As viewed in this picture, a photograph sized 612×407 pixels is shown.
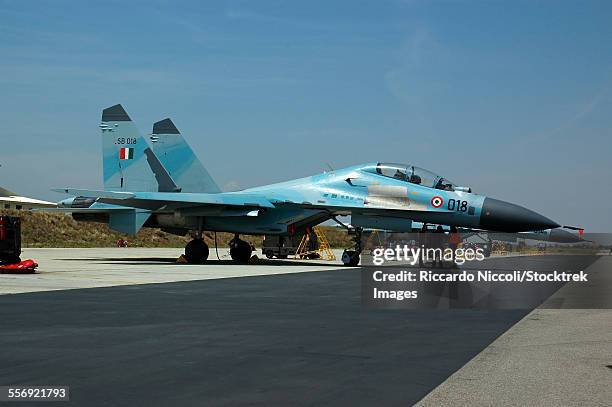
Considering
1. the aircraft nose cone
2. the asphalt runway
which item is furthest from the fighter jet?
the asphalt runway

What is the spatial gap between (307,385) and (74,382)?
1757mm

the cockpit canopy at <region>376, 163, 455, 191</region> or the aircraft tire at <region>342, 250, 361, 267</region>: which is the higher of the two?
the cockpit canopy at <region>376, 163, 455, 191</region>

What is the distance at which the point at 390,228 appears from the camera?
25547 mm

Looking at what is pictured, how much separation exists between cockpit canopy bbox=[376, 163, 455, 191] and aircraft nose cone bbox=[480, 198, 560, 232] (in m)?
1.40

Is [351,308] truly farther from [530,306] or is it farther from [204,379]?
[204,379]

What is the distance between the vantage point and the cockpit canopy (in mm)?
25141

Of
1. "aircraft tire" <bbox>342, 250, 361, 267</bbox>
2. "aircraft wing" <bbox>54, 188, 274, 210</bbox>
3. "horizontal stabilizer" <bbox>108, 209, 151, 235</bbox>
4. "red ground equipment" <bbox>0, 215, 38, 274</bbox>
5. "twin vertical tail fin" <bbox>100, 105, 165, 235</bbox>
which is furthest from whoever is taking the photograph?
"twin vertical tail fin" <bbox>100, 105, 165, 235</bbox>

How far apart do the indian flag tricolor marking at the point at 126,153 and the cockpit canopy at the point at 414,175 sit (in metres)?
9.53

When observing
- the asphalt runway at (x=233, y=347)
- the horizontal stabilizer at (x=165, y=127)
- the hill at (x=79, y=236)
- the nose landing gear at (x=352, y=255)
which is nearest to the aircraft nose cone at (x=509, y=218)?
the nose landing gear at (x=352, y=255)

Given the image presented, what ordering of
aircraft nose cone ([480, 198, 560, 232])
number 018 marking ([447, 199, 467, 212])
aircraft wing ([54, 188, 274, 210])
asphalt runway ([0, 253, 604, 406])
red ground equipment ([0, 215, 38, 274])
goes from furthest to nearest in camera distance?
aircraft wing ([54, 188, 274, 210]), number 018 marking ([447, 199, 467, 212]), aircraft nose cone ([480, 198, 560, 232]), red ground equipment ([0, 215, 38, 274]), asphalt runway ([0, 253, 604, 406])

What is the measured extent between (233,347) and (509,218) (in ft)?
58.0

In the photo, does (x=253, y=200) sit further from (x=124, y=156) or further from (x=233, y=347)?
(x=233, y=347)

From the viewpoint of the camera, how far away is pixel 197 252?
28.4 m

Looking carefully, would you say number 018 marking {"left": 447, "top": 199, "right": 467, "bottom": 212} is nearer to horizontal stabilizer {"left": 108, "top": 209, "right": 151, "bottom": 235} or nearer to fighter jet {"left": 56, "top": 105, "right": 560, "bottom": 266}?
fighter jet {"left": 56, "top": 105, "right": 560, "bottom": 266}
